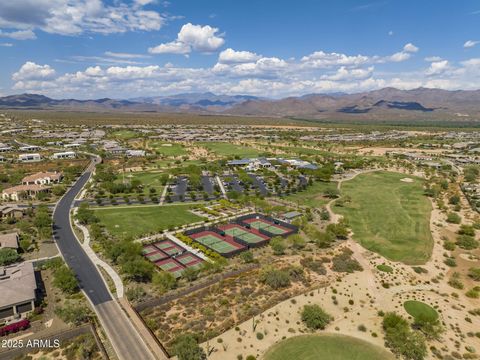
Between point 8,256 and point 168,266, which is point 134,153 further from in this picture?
point 168,266

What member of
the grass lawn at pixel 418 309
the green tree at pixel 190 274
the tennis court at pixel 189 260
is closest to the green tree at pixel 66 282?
the green tree at pixel 190 274

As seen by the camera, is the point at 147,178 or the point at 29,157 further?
the point at 29,157

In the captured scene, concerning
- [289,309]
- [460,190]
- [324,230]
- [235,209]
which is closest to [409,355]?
[289,309]

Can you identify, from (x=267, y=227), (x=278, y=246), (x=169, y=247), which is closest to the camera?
(x=278, y=246)

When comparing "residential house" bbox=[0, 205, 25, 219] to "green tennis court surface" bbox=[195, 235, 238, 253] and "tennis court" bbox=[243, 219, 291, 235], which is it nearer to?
"green tennis court surface" bbox=[195, 235, 238, 253]

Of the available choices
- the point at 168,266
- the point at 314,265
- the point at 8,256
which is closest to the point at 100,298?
the point at 168,266

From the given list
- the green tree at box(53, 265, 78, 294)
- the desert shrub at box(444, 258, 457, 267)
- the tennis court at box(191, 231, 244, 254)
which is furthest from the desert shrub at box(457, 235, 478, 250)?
the green tree at box(53, 265, 78, 294)

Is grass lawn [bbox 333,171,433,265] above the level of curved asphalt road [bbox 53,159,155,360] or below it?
above
